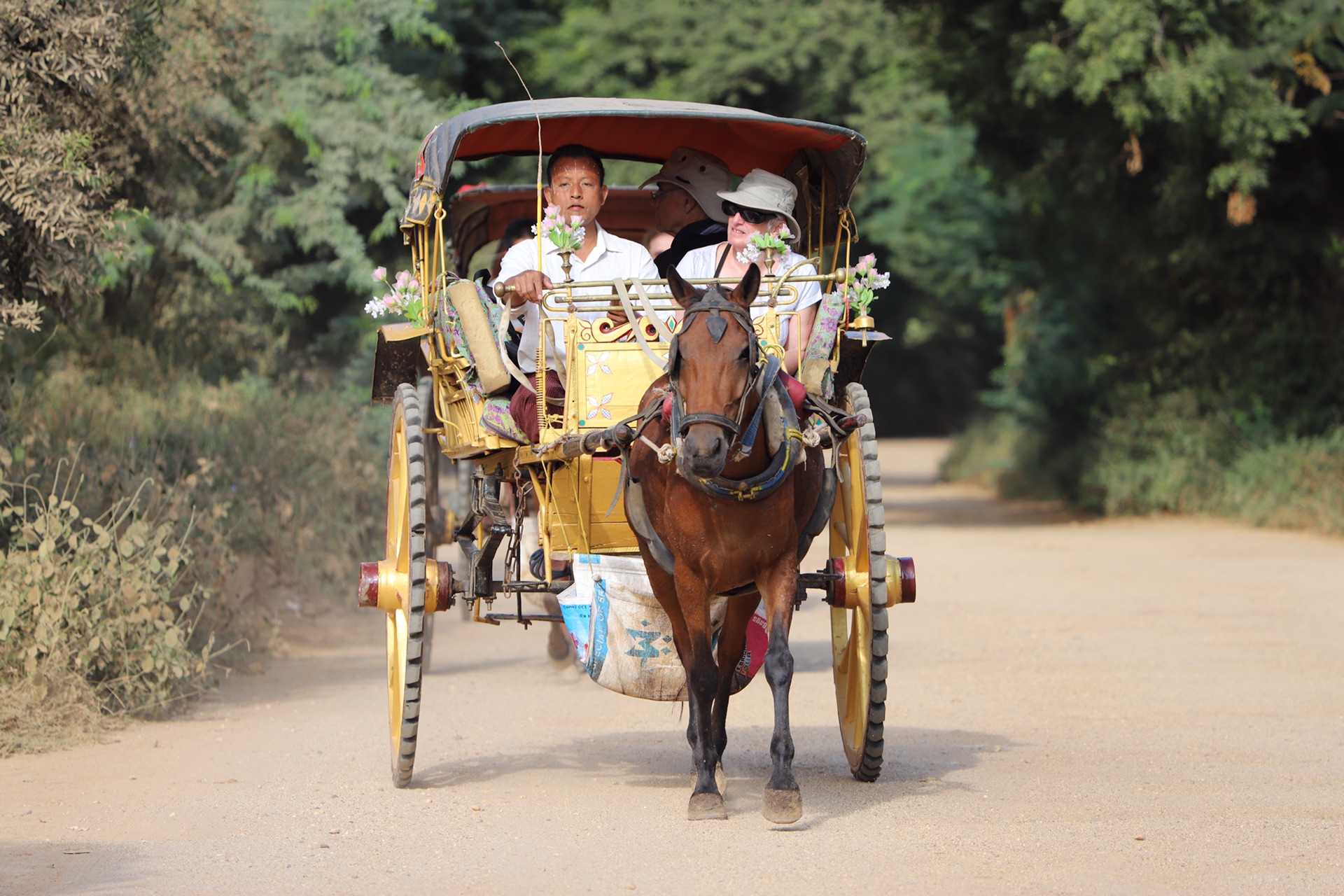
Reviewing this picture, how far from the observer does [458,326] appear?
7086mm

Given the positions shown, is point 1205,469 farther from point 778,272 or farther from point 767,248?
point 767,248

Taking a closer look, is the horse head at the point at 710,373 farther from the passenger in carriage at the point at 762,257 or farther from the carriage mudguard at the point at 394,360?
the carriage mudguard at the point at 394,360

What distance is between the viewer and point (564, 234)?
644cm

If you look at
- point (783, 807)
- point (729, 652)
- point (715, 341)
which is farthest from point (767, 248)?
point (783, 807)

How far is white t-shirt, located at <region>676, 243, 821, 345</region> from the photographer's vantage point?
660 centimetres

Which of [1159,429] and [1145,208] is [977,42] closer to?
[1145,208]

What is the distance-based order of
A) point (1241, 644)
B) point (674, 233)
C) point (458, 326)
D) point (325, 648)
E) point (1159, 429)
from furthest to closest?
point (1159, 429) → point (325, 648) → point (1241, 644) → point (674, 233) → point (458, 326)

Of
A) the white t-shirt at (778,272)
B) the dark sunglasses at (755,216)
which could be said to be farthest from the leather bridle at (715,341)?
the dark sunglasses at (755,216)

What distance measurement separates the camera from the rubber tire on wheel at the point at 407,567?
6.59m

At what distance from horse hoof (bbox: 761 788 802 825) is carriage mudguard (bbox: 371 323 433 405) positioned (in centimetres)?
317

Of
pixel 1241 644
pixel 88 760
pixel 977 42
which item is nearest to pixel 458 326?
pixel 88 760

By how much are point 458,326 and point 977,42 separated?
1405 centimetres

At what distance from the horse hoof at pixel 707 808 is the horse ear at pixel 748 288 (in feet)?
6.36

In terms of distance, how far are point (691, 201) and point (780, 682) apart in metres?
2.96
